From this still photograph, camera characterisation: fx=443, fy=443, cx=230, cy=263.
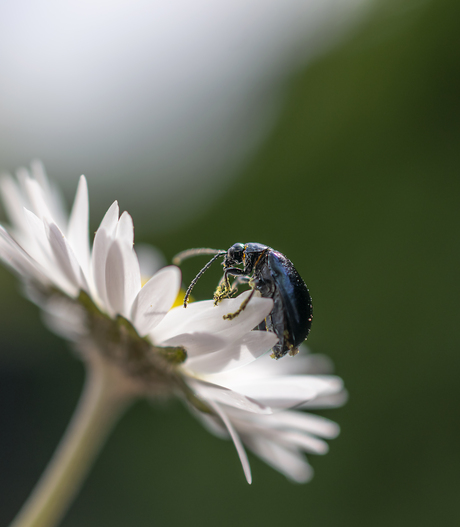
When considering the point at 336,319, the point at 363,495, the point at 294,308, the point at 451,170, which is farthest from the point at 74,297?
the point at 451,170

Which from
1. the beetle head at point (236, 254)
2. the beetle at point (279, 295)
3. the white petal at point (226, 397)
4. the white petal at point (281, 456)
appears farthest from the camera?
the white petal at point (281, 456)

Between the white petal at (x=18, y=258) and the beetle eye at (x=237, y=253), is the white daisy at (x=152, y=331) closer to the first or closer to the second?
the white petal at (x=18, y=258)

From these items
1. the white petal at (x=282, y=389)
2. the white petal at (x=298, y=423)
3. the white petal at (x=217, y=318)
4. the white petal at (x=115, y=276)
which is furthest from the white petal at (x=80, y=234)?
the white petal at (x=298, y=423)

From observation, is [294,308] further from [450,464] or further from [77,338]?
[450,464]

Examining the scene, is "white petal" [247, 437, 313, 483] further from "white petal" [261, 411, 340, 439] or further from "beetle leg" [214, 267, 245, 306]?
"beetle leg" [214, 267, 245, 306]

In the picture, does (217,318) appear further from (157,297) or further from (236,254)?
(236,254)

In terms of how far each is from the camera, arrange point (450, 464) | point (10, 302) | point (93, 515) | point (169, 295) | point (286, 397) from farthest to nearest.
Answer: point (10, 302) < point (93, 515) < point (450, 464) < point (286, 397) < point (169, 295)

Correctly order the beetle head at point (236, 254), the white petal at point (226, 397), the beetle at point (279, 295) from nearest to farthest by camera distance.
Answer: the white petal at point (226, 397), the beetle at point (279, 295), the beetle head at point (236, 254)
